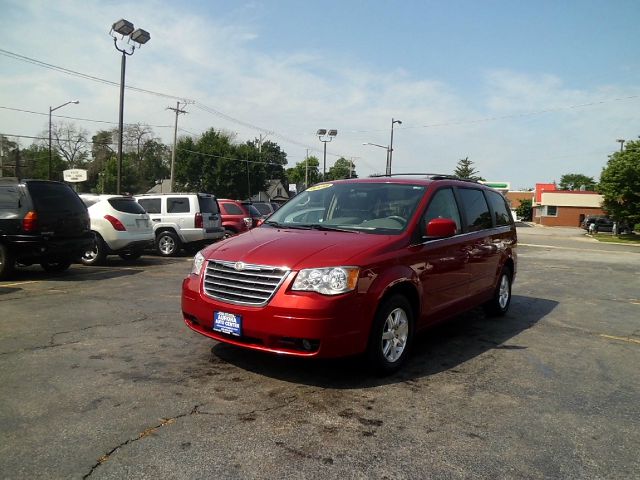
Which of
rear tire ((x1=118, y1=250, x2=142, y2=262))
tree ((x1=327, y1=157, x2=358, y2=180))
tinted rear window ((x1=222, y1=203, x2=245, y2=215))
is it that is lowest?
rear tire ((x1=118, y1=250, x2=142, y2=262))

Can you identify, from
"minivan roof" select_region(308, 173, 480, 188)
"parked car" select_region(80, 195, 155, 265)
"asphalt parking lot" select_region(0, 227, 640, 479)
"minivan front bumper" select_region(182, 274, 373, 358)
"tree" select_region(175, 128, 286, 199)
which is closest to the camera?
"asphalt parking lot" select_region(0, 227, 640, 479)

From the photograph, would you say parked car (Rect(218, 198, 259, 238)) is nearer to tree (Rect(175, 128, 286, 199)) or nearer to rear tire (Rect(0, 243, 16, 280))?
rear tire (Rect(0, 243, 16, 280))

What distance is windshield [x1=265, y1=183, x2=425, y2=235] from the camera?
4.86m

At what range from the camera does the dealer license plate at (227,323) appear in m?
3.98

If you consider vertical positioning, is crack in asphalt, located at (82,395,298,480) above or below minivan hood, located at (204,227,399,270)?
below

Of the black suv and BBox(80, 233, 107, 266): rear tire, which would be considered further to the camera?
BBox(80, 233, 107, 266): rear tire

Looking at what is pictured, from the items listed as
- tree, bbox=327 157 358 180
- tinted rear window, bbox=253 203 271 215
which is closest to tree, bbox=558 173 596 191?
tree, bbox=327 157 358 180

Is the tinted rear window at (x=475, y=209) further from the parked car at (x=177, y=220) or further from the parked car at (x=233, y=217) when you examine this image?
the parked car at (x=233, y=217)

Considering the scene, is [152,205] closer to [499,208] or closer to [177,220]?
[177,220]

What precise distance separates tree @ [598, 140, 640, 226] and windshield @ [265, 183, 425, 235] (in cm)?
3901

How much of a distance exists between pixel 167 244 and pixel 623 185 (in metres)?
36.3

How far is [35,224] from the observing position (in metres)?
8.60

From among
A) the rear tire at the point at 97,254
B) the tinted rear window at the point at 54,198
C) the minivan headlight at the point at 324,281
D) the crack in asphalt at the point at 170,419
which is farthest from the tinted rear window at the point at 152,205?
the crack in asphalt at the point at 170,419

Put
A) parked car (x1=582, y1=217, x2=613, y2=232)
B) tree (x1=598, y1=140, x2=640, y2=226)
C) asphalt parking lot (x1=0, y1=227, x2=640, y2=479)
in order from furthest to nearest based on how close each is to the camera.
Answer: parked car (x1=582, y1=217, x2=613, y2=232) → tree (x1=598, y1=140, x2=640, y2=226) → asphalt parking lot (x1=0, y1=227, x2=640, y2=479)
